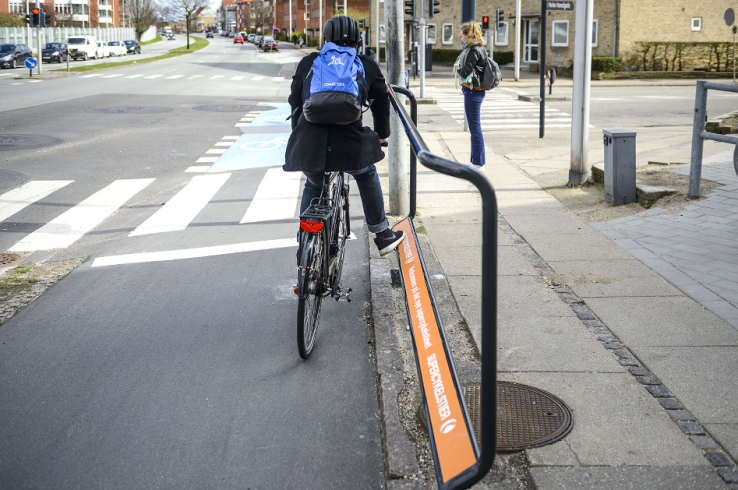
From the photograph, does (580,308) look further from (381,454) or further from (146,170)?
(146,170)

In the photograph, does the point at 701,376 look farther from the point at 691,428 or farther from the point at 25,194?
the point at 25,194

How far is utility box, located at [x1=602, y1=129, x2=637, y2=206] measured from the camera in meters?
7.78

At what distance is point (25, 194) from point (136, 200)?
147 cm

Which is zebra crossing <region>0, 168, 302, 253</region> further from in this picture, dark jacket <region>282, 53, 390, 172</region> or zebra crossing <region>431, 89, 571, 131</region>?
zebra crossing <region>431, 89, 571, 131</region>

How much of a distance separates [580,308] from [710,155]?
6793mm

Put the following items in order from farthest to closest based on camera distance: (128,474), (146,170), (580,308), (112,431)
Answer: (146,170) < (580,308) < (112,431) < (128,474)

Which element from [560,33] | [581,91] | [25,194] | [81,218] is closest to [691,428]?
[581,91]

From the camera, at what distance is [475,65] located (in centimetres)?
988

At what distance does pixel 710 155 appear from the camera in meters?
10.5

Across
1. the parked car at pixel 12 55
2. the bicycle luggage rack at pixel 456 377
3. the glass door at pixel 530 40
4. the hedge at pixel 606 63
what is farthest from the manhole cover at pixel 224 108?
the parked car at pixel 12 55

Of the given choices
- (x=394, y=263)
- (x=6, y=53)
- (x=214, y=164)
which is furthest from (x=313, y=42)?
(x=394, y=263)

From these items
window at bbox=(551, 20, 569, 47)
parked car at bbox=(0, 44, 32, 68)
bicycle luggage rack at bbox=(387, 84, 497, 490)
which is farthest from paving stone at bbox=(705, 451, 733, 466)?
parked car at bbox=(0, 44, 32, 68)

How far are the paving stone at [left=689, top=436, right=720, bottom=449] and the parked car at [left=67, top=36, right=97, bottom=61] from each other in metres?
60.5

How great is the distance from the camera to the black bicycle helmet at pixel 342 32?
4.37 metres
